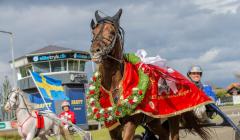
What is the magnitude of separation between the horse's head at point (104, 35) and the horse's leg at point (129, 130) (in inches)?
35.0

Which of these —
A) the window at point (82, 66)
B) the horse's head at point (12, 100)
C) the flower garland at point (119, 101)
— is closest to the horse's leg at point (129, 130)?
the flower garland at point (119, 101)

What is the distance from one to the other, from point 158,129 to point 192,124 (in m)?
0.85

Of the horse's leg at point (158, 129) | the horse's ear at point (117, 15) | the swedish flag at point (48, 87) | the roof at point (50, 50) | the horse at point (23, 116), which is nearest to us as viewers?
the horse's ear at point (117, 15)

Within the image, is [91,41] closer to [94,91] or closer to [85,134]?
[94,91]

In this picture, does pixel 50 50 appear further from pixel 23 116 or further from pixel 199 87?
pixel 199 87

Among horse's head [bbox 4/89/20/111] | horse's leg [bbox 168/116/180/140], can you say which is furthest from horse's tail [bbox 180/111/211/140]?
horse's head [bbox 4/89/20/111]

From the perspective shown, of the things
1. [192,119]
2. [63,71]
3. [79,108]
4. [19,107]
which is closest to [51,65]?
[63,71]

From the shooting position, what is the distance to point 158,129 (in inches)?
302

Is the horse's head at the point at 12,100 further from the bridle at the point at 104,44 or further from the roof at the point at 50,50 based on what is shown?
the roof at the point at 50,50

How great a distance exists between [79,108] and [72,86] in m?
3.25

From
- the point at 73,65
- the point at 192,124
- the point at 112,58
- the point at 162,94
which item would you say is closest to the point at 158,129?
the point at 192,124

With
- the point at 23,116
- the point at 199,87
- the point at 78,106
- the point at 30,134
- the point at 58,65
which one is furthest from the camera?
the point at 58,65

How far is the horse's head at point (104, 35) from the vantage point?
555cm

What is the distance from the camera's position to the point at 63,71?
43.8 metres
